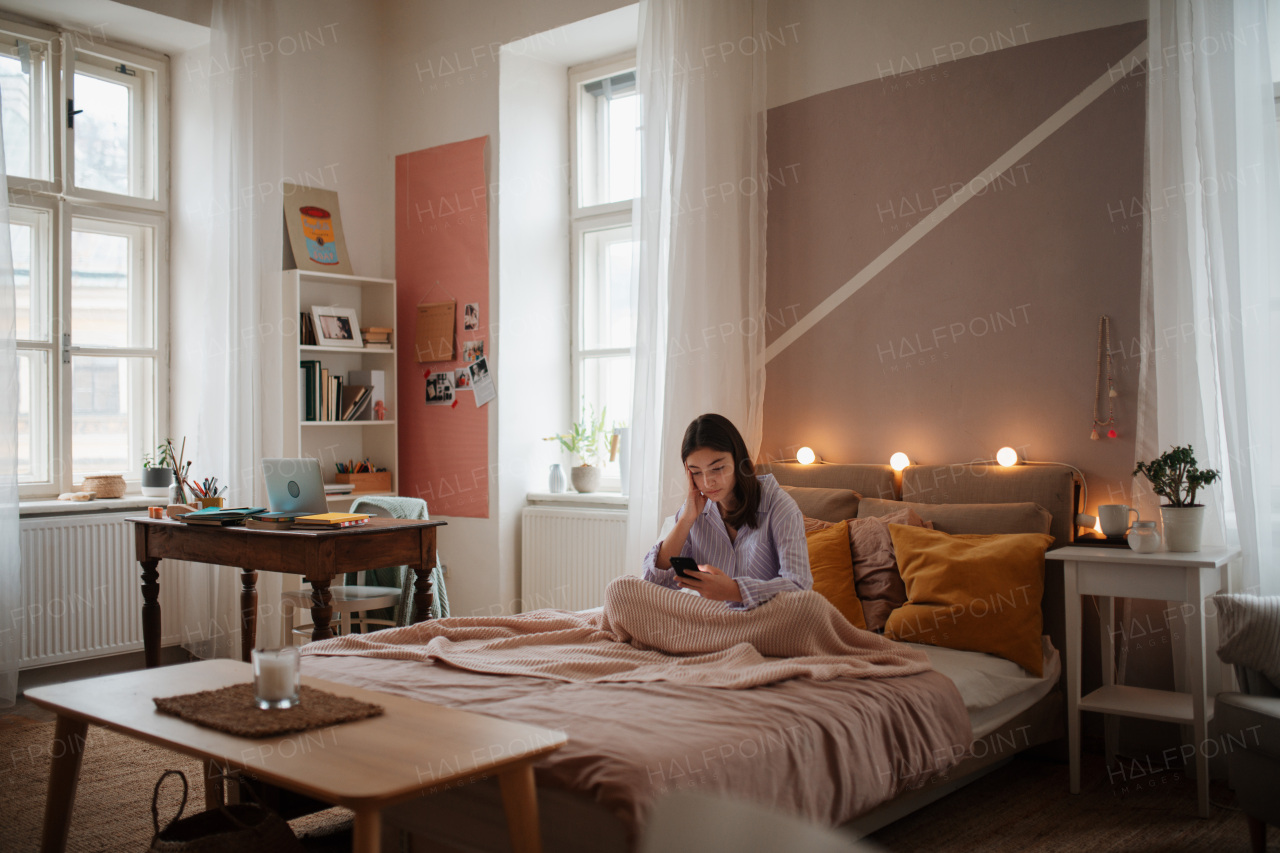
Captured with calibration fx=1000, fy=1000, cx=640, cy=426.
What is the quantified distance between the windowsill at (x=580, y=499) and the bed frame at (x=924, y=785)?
0.86m

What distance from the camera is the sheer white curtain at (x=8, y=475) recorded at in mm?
3852

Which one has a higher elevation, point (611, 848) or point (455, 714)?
point (455, 714)

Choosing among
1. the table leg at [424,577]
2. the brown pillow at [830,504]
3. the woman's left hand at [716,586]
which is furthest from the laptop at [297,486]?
the brown pillow at [830,504]

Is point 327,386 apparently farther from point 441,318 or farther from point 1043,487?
point 1043,487

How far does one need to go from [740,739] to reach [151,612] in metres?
2.95

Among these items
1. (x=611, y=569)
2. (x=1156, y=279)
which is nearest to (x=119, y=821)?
(x=611, y=569)

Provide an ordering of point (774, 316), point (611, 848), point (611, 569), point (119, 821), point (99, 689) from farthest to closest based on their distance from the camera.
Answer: point (611, 569) → point (774, 316) → point (119, 821) → point (99, 689) → point (611, 848)

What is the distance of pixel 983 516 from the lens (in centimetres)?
319

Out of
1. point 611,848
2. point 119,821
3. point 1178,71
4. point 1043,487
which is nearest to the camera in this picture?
point 611,848

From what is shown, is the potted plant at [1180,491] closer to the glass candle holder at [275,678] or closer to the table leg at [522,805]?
the table leg at [522,805]

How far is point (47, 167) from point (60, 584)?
1.87 metres

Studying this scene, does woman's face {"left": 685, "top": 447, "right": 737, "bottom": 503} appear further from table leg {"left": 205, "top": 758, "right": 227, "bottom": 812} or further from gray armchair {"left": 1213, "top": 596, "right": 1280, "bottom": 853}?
table leg {"left": 205, "top": 758, "right": 227, "bottom": 812}

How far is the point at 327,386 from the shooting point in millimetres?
4809

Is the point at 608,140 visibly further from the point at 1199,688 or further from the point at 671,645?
the point at 1199,688
